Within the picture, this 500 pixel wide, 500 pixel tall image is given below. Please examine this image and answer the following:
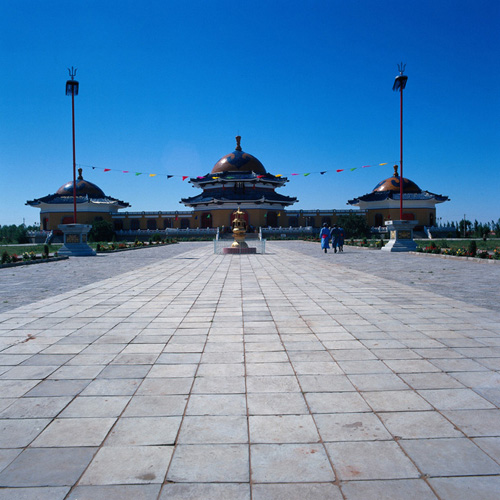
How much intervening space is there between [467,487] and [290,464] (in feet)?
3.05

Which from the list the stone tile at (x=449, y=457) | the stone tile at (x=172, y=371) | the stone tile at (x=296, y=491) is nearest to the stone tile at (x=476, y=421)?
the stone tile at (x=449, y=457)

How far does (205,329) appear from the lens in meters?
5.61

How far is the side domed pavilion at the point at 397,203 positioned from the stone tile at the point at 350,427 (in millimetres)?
49707

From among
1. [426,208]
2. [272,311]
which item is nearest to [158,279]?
[272,311]

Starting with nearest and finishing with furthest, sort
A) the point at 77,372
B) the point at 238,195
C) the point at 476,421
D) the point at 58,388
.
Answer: the point at 476,421 → the point at 58,388 → the point at 77,372 → the point at 238,195

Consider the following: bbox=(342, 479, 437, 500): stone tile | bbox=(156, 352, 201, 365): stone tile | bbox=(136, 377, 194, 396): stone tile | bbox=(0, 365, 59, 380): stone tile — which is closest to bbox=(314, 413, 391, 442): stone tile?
bbox=(342, 479, 437, 500): stone tile

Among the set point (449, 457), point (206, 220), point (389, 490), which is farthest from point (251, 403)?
point (206, 220)

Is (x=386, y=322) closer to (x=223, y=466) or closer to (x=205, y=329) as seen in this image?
(x=205, y=329)

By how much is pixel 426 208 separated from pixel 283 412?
52452mm

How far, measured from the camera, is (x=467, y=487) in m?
2.25

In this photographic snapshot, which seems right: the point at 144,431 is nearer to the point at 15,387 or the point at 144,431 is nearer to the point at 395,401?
the point at 15,387

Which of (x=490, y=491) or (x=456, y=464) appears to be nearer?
(x=490, y=491)

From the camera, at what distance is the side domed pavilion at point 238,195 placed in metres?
48.8

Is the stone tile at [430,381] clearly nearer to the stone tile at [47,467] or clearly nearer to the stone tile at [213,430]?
the stone tile at [213,430]
